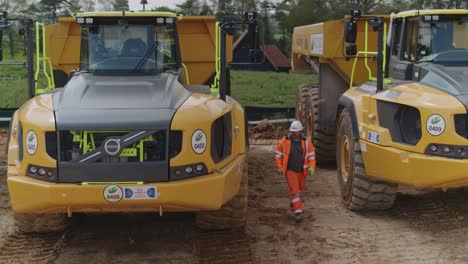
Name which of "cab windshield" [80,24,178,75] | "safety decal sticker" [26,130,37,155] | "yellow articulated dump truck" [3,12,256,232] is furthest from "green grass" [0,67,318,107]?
"safety decal sticker" [26,130,37,155]

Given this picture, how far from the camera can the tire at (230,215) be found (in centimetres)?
657

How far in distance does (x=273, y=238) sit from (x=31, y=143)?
8.42 ft

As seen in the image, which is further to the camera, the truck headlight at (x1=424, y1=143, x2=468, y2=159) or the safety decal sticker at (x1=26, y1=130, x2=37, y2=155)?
the truck headlight at (x1=424, y1=143, x2=468, y2=159)

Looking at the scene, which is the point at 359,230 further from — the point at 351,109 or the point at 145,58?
the point at 145,58

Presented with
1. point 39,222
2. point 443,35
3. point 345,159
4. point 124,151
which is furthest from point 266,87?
point 124,151

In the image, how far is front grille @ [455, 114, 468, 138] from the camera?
6527 millimetres

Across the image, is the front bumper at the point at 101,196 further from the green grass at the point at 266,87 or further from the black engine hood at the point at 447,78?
the green grass at the point at 266,87

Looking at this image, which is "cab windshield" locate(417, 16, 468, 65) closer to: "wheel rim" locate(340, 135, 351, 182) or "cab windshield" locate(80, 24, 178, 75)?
"wheel rim" locate(340, 135, 351, 182)

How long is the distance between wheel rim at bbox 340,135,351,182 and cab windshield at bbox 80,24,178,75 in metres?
2.46

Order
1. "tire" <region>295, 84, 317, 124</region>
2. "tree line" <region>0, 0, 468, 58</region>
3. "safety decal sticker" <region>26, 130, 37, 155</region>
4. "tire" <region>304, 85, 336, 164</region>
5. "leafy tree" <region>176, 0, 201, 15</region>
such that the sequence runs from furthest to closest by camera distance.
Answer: "leafy tree" <region>176, 0, 201, 15</region>
"tree line" <region>0, 0, 468, 58</region>
"tire" <region>295, 84, 317, 124</region>
"tire" <region>304, 85, 336, 164</region>
"safety decal sticker" <region>26, 130, 37, 155</region>

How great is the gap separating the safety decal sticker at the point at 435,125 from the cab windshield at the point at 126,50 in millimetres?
2655

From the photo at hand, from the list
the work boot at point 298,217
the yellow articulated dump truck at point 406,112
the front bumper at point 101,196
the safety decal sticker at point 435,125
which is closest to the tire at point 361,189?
the yellow articulated dump truck at point 406,112

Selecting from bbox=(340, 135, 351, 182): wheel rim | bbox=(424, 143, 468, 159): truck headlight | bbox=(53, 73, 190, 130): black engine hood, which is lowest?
bbox=(340, 135, 351, 182): wheel rim

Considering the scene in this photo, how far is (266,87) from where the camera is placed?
24766 millimetres
